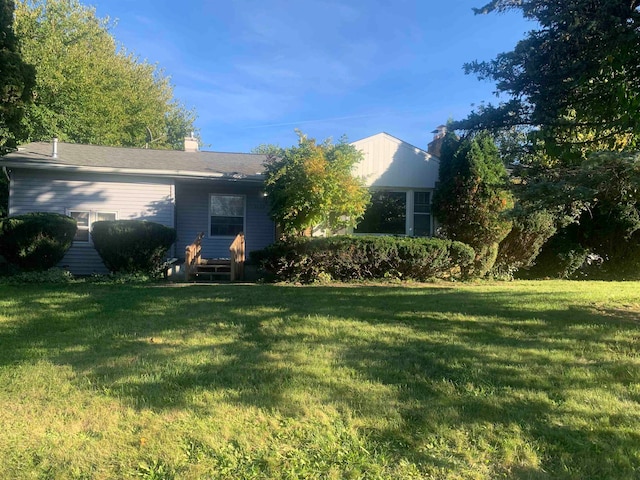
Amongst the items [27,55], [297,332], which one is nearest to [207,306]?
[297,332]

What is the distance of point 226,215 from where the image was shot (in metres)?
14.2

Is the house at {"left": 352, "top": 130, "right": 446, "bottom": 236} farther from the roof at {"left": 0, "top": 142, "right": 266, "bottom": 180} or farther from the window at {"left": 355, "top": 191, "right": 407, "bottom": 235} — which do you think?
the roof at {"left": 0, "top": 142, "right": 266, "bottom": 180}

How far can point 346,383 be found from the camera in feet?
13.3

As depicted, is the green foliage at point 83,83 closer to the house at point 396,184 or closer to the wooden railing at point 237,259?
the wooden railing at point 237,259

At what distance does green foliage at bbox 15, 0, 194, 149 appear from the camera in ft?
68.1

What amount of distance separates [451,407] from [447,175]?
947 centimetres

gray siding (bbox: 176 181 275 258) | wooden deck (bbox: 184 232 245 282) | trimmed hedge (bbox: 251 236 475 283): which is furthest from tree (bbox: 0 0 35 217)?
gray siding (bbox: 176 181 275 258)

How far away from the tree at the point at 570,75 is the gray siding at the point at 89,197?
8.78m

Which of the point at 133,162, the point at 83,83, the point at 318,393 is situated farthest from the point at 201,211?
the point at 83,83

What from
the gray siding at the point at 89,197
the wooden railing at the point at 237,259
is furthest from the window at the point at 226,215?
the wooden railing at the point at 237,259

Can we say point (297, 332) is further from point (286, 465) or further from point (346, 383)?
point (286, 465)

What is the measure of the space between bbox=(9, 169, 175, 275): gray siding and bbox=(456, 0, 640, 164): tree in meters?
8.78

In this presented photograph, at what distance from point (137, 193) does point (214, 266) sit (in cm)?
330

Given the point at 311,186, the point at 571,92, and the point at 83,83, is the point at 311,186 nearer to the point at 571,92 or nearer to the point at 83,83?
the point at 571,92
